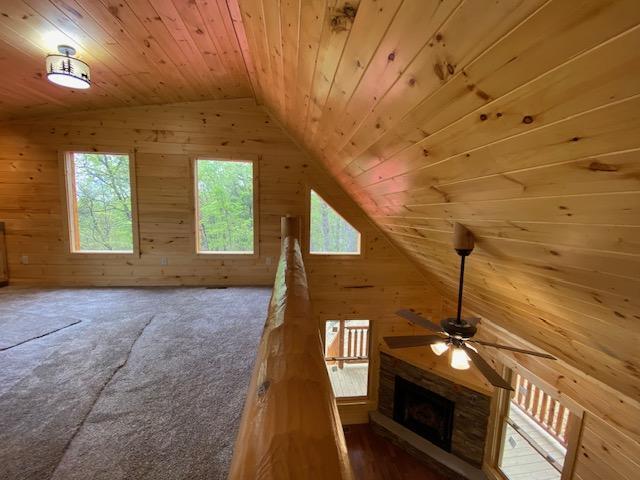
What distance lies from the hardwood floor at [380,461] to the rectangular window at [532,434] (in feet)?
3.11

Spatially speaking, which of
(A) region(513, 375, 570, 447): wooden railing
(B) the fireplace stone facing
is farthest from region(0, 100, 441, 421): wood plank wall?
(A) region(513, 375, 570, 447): wooden railing

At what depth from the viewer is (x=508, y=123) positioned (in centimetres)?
85

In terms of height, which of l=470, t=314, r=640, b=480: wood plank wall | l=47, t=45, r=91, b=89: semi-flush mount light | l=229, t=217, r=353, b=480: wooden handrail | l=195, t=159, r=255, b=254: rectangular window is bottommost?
l=470, t=314, r=640, b=480: wood plank wall

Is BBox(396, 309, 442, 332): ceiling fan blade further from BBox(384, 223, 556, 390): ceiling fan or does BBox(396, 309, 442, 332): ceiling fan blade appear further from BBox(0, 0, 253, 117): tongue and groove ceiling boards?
BBox(0, 0, 253, 117): tongue and groove ceiling boards

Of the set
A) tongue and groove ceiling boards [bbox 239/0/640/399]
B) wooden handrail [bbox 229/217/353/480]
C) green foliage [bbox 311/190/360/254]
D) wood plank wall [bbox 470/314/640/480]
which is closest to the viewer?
wooden handrail [bbox 229/217/353/480]

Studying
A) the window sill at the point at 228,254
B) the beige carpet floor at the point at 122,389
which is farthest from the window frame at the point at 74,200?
the beige carpet floor at the point at 122,389

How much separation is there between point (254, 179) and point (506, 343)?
3.70 metres

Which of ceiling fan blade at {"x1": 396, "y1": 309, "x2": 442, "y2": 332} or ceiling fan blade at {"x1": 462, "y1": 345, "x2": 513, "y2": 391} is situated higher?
ceiling fan blade at {"x1": 396, "y1": 309, "x2": 442, "y2": 332}

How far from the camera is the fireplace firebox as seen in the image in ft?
12.5

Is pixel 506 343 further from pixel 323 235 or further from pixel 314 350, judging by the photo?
pixel 314 350

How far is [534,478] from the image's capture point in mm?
3113

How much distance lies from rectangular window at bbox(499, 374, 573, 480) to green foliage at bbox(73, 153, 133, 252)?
5352mm

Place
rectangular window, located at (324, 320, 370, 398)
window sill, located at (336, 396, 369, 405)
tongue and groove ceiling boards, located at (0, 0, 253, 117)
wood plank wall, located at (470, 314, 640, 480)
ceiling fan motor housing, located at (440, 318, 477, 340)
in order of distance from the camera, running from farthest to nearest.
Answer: rectangular window, located at (324, 320, 370, 398) < window sill, located at (336, 396, 369, 405) < wood plank wall, located at (470, 314, 640, 480) < ceiling fan motor housing, located at (440, 318, 477, 340) < tongue and groove ceiling boards, located at (0, 0, 253, 117)

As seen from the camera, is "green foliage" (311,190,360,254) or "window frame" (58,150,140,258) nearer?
"window frame" (58,150,140,258)
